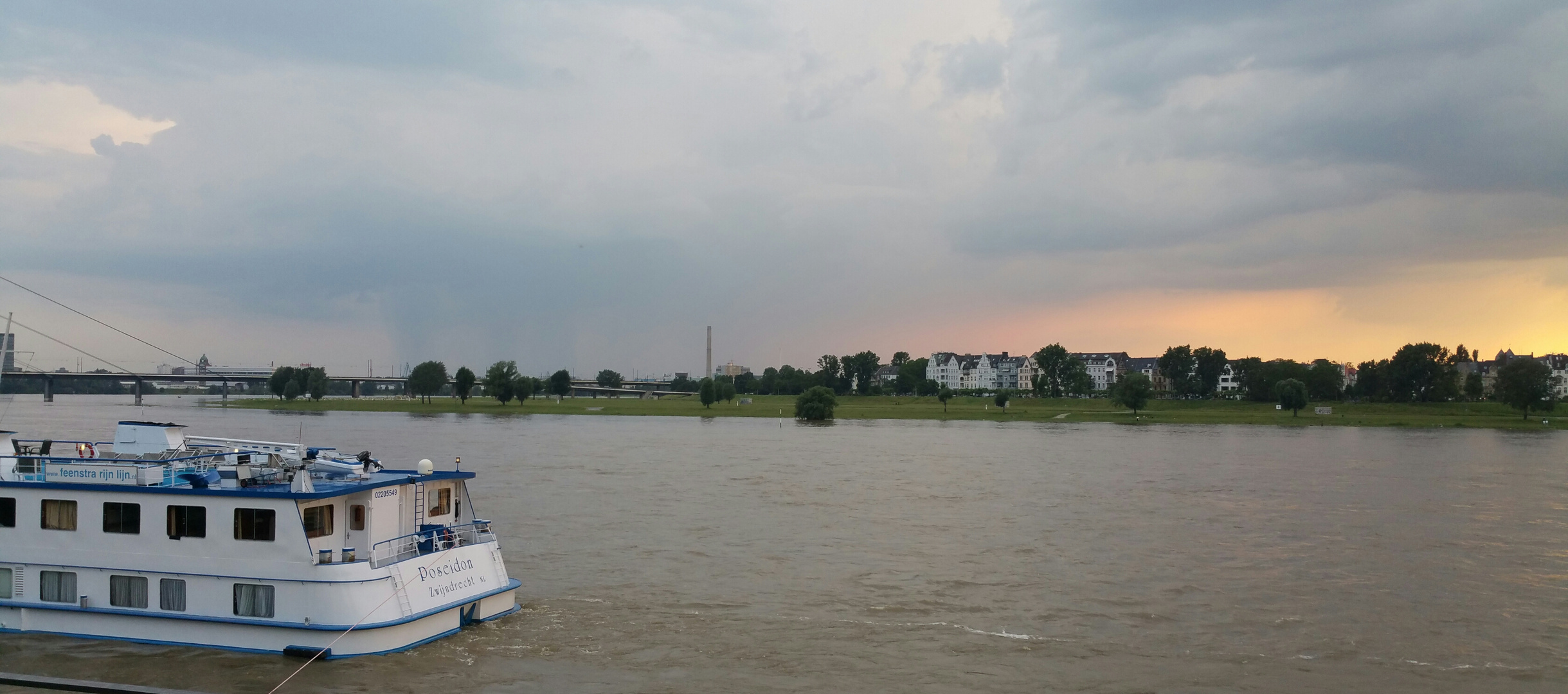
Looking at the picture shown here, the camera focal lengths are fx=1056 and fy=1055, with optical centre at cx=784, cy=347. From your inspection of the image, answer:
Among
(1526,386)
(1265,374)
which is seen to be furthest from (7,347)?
(1265,374)

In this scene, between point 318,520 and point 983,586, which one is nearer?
point 318,520

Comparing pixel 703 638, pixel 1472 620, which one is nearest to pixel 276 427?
pixel 703 638

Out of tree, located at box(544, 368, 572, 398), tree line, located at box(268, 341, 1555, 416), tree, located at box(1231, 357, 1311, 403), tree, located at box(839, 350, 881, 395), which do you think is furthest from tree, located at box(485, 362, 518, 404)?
tree, located at box(1231, 357, 1311, 403)

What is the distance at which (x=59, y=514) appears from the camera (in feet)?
65.5

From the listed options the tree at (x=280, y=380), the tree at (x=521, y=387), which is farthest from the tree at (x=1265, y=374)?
the tree at (x=280, y=380)

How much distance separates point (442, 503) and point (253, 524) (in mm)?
4097

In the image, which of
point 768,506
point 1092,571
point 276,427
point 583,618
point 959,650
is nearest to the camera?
point 959,650

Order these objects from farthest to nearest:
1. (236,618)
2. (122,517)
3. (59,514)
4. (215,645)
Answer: (59,514), (122,517), (215,645), (236,618)

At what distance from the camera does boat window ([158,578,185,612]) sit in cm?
1916

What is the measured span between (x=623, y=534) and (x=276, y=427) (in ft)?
245

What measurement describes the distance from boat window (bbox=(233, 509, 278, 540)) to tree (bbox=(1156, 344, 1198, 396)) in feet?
522

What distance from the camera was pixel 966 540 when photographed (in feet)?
112

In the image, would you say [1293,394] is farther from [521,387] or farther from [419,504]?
[419,504]

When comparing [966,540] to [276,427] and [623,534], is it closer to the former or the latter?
[623,534]
